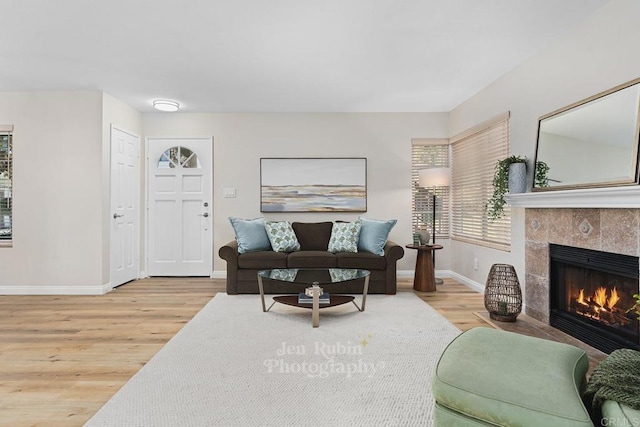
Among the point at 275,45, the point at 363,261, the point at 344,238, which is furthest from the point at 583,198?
the point at 275,45

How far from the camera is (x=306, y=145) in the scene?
205 inches

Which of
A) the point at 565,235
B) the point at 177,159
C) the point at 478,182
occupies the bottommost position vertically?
the point at 565,235

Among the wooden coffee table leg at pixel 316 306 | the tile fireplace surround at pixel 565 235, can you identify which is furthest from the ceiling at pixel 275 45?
the wooden coffee table leg at pixel 316 306

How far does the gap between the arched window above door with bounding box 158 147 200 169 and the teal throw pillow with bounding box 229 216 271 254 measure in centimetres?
135

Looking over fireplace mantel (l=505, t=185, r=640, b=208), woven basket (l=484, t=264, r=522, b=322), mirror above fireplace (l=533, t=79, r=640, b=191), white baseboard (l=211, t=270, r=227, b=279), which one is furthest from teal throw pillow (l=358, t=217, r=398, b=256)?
white baseboard (l=211, t=270, r=227, b=279)

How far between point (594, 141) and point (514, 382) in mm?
2091

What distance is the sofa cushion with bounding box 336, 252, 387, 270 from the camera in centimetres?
416

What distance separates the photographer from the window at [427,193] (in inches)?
206

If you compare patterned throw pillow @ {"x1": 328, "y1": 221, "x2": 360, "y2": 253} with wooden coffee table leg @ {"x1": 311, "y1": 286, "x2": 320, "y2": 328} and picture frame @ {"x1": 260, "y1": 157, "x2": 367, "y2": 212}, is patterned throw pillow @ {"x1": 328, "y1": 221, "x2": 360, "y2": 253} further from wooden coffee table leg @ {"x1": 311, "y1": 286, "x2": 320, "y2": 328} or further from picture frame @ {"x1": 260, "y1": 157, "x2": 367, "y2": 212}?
wooden coffee table leg @ {"x1": 311, "y1": 286, "x2": 320, "y2": 328}

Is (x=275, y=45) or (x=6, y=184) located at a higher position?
(x=275, y=45)

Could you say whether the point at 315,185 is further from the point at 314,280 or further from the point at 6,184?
the point at 6,184

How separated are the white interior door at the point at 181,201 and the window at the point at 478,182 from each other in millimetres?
3515

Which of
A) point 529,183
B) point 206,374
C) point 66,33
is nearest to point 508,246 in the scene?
point 529,183

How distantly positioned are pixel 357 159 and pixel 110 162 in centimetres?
322
